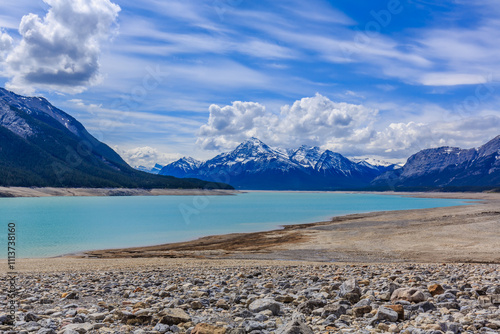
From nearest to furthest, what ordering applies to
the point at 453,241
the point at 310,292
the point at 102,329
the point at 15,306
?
1. the point at 102,329
2. the point at 15,306
3. the point at 310,292
4. the point at 453,241

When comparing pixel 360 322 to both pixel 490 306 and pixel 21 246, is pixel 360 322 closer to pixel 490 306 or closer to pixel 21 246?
pixel 490 306

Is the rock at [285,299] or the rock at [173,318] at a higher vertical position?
the rock at [173,318]

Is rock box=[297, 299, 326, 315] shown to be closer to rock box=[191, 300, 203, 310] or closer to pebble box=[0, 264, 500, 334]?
pebble box=[0, 264, 500, 334]

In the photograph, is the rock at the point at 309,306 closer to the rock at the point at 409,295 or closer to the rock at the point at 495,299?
the rock at the point at 409,295

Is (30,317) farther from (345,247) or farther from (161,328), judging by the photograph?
(345,247)

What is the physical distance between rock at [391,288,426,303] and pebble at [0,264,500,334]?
0.08 ft

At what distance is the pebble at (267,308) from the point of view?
7168 mm

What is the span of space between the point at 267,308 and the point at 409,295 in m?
3.46

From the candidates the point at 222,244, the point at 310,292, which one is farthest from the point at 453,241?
the point at 310,292

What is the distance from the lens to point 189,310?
30.4ft

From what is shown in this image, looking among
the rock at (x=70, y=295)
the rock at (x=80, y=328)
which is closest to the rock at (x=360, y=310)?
the rock at (x=80, y=328)

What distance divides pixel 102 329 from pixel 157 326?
1.12 meters

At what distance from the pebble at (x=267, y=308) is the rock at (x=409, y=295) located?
0.08ft

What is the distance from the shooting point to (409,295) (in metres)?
8.97
